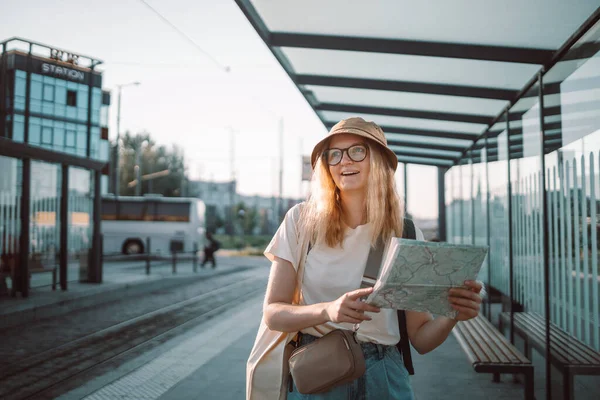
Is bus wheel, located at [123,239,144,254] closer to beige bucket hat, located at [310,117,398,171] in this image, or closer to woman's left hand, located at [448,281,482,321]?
beige bucket hat, located at [310,117,398,171]

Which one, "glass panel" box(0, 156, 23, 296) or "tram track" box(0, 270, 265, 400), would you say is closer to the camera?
"tram track" box(0, 270, 265, 400)

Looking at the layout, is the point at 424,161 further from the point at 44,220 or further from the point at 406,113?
the point at 44,220

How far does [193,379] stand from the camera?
5.62 metres

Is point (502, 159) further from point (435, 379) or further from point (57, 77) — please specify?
point (57, 77)

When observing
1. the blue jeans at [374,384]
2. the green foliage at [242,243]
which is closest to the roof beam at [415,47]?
the blue jeans at [374,384]

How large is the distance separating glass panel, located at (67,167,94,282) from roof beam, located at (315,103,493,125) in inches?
328

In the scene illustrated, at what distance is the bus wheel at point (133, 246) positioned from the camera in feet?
93.8

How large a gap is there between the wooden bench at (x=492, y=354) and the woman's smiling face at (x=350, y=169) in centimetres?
266

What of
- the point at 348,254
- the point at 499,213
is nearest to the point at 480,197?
the point at 499,213

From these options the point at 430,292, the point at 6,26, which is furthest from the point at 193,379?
the point at 6,26

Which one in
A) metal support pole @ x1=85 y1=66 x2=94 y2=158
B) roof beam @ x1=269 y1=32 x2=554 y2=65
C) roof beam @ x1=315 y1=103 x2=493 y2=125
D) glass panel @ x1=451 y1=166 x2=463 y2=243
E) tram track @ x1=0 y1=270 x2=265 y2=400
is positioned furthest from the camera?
metal support pole @ x1=85 y1=66 x2=94 y2=158

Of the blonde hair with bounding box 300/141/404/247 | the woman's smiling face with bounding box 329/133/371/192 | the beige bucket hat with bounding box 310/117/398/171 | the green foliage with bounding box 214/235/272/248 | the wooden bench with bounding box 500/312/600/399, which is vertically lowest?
the green foliage with bounding box 214/235/272/248

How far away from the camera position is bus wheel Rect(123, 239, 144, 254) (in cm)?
2858

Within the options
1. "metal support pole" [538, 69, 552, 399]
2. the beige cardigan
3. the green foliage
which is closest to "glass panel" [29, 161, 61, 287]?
"metal support pole" [538, 69, 552, 399]
